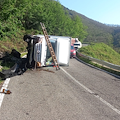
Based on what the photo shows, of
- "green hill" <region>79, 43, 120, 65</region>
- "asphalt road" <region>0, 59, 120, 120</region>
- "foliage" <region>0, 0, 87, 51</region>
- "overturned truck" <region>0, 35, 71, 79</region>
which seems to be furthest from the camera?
"green hill" <region>79, 43, 120, 65</region>

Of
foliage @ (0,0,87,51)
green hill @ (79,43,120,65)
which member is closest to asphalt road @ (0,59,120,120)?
foliage @ (0,0,87,51)

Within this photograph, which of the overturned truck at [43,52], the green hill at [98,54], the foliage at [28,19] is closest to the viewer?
the foliage at [28,19]

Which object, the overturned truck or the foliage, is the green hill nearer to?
the foliage

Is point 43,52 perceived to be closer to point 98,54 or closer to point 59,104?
point 59,104

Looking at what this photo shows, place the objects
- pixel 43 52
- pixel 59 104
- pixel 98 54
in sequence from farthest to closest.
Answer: pixel 98 54, pixel 43 52, pixel 59 104

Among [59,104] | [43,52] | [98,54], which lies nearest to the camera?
[59,104]

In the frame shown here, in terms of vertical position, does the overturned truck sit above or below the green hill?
above

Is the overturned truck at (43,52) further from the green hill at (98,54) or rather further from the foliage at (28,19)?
the green hill at (98,54)

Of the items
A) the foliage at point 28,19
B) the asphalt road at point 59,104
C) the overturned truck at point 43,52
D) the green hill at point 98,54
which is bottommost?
the green hill at point 98,54

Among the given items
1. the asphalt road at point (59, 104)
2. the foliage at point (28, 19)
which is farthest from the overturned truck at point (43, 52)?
the asphalt road at point (59, 104)

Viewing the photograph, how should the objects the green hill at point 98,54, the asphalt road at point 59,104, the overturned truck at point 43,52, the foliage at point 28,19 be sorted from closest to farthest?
the asphalt road at point 59,104, the foliage at point 28,19, the overturned truck at point 43,52, the green hill at point 98,54

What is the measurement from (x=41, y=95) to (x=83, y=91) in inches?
72.6

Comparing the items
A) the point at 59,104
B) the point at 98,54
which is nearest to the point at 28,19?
the point at 98,54

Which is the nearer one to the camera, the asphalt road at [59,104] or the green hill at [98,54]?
the asphalt road at [59,104]
